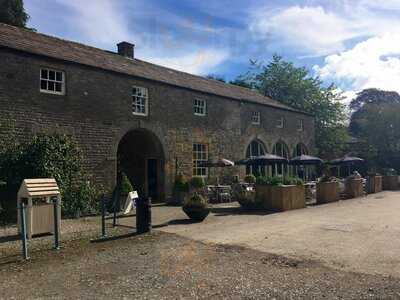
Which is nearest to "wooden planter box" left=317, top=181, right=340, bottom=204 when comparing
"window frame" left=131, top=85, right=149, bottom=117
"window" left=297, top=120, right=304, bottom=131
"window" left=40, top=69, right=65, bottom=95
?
"window frame" left=131, top=85, right=149, bottom=117

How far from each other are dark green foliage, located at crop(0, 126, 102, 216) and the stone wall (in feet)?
2.00

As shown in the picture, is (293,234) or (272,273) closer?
(272,273)

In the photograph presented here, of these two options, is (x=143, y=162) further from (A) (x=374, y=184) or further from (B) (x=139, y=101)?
(A) (x=374, y=184)

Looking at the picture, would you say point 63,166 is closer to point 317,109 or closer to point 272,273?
point 272,273

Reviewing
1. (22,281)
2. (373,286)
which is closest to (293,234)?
(373,286)

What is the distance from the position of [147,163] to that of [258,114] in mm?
9481

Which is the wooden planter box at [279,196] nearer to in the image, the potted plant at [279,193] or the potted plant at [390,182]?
the potted plant at [279,193]

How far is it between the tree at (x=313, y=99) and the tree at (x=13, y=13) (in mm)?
23134

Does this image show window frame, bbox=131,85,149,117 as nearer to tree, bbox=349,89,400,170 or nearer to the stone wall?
the stone wall

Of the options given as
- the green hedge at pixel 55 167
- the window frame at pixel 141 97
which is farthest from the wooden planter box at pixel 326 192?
the green hedge at pixel 55 167

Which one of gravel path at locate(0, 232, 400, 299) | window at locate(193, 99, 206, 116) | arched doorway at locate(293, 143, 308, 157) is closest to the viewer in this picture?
gravel path at locate(0, 232, 400, 299)

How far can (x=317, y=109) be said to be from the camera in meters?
39.3

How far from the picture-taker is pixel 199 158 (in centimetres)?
2123

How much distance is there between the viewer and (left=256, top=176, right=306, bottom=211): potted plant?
15242mm
